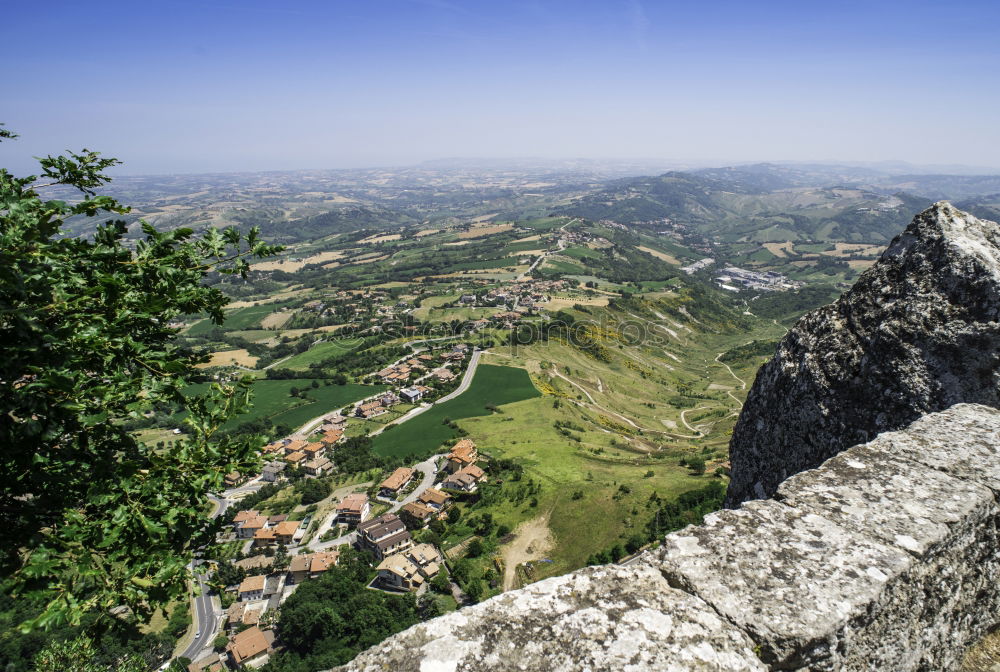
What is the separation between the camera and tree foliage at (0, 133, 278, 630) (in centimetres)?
490

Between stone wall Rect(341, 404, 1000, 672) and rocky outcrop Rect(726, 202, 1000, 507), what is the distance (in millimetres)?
1968

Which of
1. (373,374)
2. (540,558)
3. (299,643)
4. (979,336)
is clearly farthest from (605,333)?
(979,336)

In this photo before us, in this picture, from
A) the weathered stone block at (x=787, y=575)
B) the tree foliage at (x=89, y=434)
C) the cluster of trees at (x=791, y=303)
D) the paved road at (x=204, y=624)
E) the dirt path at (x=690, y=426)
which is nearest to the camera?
the weathered stone block at (x=787, y=575)

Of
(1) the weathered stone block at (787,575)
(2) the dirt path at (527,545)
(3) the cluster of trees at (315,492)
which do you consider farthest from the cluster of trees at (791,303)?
(1) the weathered stone block at (787,575)

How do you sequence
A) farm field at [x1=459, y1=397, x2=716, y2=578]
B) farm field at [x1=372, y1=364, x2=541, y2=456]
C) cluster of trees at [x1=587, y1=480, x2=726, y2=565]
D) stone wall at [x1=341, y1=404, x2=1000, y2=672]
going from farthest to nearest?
farm field at [x1=372, y1=364, x2=541, y2=456] → farm field at [x1=459, y1=397, x2=716, y2=578] → cluster of trees at [x1=587, y1=480, x2=726, y2=565] → stone wall at [x1=341, y1=404, x2=1000, y2=672]

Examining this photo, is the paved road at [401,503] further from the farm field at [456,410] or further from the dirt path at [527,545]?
the dirt path at [527,545]

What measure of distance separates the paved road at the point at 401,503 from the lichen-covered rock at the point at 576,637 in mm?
62022

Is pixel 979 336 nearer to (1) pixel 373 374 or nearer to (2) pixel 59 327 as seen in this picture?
(2) pixel 59 327

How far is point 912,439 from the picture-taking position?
5742mm

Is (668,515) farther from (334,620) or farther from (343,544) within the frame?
(343,544)

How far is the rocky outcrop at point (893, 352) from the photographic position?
6.94 m

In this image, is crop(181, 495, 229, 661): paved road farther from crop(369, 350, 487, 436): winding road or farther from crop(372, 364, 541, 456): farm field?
crop(369, 350, 487, 436): winding road

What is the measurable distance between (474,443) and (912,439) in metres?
71.9

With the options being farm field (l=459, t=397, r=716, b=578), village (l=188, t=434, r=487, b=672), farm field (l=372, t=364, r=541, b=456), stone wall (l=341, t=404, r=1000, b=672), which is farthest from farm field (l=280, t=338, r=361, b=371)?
stone wall (l=341, t=404, r=1000, b=672)
